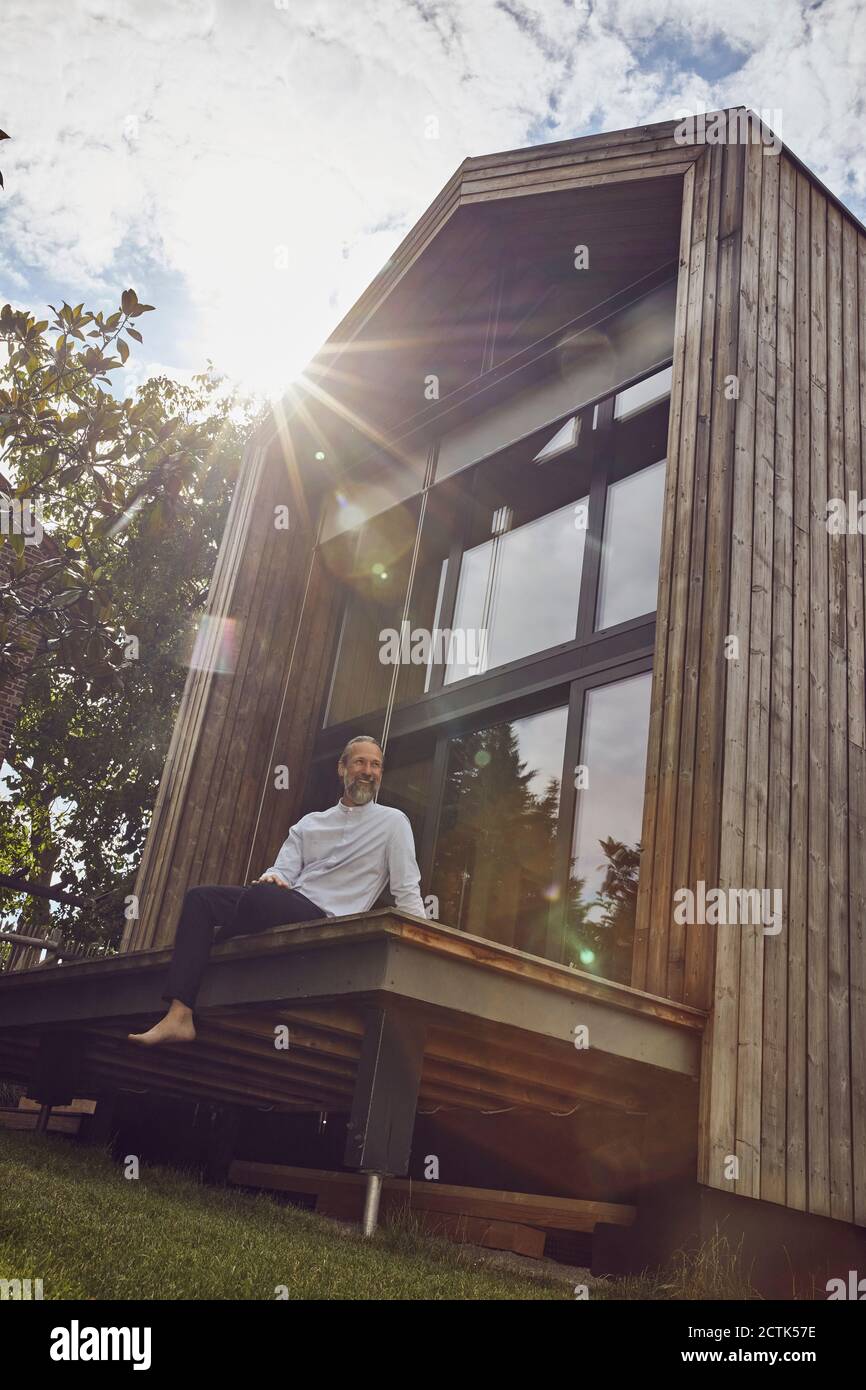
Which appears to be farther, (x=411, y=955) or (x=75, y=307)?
(x=75, y=307)

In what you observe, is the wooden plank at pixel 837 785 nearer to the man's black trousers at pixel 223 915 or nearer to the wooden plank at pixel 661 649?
the wooden plank at pixel 661 649

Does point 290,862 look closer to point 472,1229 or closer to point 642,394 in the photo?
point 472,1229

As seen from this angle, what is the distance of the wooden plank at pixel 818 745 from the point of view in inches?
186

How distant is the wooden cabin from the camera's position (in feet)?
14.4

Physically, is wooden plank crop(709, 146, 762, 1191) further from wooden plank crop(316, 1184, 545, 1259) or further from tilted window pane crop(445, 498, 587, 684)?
tilted window pane crop(445, 498, 587, 684)

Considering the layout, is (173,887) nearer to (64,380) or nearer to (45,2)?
(64,380)

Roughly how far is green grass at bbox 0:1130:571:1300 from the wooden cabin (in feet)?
1.37

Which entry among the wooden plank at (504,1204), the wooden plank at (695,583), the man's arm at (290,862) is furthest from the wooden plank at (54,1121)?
the wooden plank at (695,583)

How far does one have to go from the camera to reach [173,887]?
26.5ft

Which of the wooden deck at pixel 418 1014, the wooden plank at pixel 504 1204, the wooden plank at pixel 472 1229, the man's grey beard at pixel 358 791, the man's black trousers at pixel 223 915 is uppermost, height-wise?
the man's grey beard at pixel 358 791

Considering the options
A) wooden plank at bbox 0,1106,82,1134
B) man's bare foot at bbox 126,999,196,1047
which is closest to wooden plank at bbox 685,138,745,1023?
man's bare foot at bbox 126,999,196,1047

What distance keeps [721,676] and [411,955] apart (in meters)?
2.15

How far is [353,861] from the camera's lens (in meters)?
4.84

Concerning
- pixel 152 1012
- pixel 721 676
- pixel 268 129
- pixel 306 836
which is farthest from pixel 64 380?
pixel 721 676
